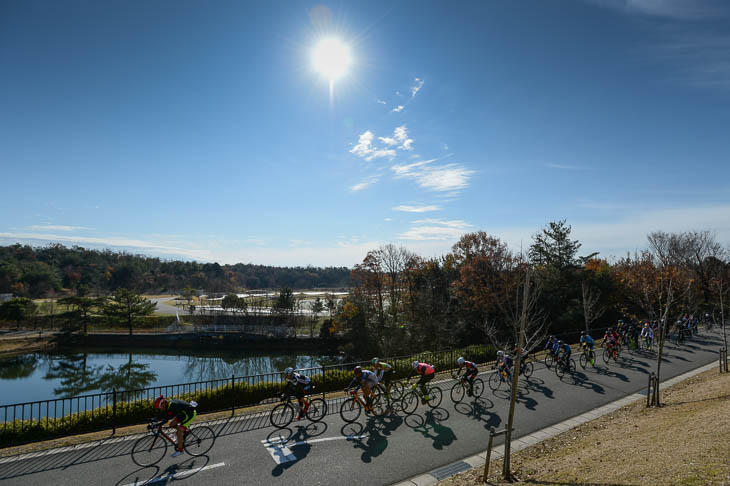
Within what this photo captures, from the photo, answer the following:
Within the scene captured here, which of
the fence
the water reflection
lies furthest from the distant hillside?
the fence

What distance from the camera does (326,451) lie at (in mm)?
9336

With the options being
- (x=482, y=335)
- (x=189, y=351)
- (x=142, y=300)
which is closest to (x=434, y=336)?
(x=482, y=335)

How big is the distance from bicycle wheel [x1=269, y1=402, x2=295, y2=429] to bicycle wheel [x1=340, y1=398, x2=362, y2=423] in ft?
5.47

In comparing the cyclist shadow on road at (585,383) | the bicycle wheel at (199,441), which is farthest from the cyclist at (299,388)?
the cyclist shadow on road at (585,383)

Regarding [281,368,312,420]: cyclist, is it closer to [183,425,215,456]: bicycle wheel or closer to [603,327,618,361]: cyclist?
[183,425,215,456]: bicycle wheel

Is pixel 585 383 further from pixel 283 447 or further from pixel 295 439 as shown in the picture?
pixel 283 447

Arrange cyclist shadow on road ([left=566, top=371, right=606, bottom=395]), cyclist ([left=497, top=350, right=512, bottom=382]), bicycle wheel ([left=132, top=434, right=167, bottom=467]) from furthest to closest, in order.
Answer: cyclist shadow on road ([left=566, top=371, right=606, bottom=395]) → cyclist ([left=497, top=350, right=512, bottom=382]) → bicycle wheel ([left=132, top=434, right=167, bottom=467])

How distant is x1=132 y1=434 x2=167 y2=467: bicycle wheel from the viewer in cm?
876

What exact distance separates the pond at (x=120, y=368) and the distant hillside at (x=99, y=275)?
23.4m

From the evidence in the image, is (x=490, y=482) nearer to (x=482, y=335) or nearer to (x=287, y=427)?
(x=287, y=427)

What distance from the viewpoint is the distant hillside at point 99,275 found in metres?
75.7

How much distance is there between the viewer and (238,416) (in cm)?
1194

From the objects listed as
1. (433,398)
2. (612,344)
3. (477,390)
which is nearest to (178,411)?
(433,398)

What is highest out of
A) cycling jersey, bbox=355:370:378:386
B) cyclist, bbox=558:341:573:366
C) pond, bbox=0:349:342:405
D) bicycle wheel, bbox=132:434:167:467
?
cycling jersey, bbox=355:370:378:386
